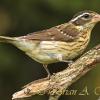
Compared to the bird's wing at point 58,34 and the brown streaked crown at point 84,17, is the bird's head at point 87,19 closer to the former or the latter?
the brown streaked crown at point 84,17

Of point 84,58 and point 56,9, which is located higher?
point 56,9

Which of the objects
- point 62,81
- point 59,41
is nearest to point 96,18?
point 59,41

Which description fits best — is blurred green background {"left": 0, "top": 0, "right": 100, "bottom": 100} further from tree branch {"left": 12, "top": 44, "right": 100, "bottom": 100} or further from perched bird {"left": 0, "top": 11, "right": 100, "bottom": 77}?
tree branch {"left": 12, "top": 44, "right": 100, "bottom": 100}

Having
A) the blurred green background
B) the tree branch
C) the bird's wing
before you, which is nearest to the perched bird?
the bird's wing

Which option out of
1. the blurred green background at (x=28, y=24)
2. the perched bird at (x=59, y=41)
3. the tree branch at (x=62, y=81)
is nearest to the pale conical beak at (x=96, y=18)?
the perched bird at (x=59, y=41)

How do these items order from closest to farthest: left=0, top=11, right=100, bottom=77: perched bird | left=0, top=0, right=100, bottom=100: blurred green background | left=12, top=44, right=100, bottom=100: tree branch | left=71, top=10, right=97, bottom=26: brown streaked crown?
1. left=12, top=44, right=100, bottom=100: tree branch
2. left=0, top=11, right=100, bottom=77: perched bird
3. left=71, top=10, right=97, bottom=26: brown streaked crown
4. left=0, top=0, right=100, bottom=100: blurred green background

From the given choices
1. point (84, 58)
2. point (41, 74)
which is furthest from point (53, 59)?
point (41, 74)

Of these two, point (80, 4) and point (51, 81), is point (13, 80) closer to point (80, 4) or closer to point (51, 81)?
point (80, 4)
